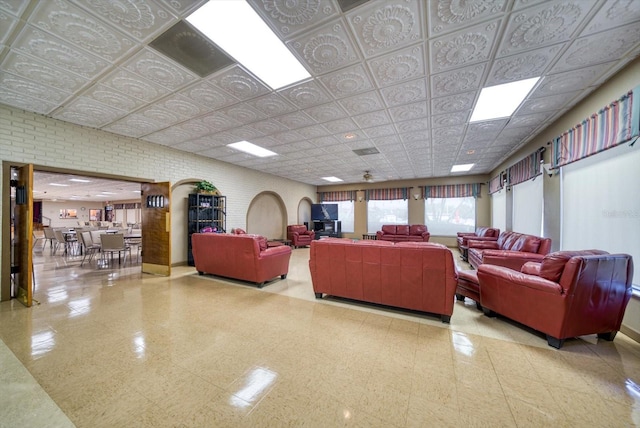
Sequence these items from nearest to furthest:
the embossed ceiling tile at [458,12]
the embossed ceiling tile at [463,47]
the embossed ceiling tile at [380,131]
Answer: the embossed ceiling tile at [458,12], the embossed ceiling tile at [463,47], the embossed ceiling tile at [380,131]

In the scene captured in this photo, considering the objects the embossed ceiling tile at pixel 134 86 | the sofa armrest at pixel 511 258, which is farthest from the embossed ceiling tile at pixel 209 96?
the sofa armrest at pixel 511 258

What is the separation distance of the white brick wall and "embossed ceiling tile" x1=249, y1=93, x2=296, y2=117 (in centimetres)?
333

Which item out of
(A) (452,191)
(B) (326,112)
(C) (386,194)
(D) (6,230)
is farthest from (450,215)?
(D) (6,230)

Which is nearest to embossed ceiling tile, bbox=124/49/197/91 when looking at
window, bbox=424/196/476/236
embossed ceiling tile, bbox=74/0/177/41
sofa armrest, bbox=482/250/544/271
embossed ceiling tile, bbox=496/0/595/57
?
embossed ceiling tile, bbox=74/0/177/41

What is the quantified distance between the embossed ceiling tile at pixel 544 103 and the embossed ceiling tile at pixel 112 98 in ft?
18.4

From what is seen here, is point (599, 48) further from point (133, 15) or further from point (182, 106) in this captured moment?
point (182, 106)

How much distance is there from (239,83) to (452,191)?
8933mm

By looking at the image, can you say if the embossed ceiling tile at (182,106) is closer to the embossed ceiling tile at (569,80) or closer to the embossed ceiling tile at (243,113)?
the embossed ceiling tile at (243,113)

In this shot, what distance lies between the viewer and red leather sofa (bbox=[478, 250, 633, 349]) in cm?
211

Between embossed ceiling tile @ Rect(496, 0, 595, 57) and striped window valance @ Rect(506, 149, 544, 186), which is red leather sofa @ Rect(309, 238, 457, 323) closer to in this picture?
embossed ceiling tile @ Rect(496, 0, 595, 57)

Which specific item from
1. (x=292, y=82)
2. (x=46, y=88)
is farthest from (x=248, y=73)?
(x=46, y=88)

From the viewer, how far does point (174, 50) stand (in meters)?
2.25

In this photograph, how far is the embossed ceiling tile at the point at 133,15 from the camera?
1754mm

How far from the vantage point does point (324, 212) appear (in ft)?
35.7
